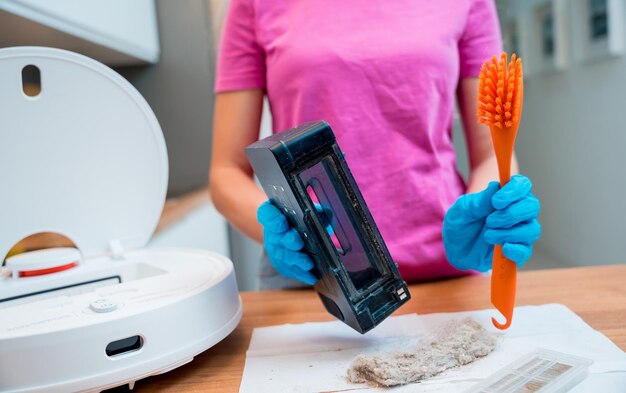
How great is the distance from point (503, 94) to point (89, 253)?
1.67ft

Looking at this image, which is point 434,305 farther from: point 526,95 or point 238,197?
point 526,95

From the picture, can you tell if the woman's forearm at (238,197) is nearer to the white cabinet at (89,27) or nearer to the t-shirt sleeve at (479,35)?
the white cabinet at (89,27)

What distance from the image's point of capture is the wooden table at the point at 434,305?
1.75 feet

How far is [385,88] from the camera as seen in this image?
813mm

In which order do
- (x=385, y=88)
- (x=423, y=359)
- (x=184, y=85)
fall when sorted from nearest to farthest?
(x=423, y=359)
(x=385, y=88)
(x=184, y=85)

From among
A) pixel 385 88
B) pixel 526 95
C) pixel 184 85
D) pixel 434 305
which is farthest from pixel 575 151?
pixel 434 305

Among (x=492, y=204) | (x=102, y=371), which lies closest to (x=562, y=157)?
(x=492, y=204)

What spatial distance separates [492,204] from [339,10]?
409 mm

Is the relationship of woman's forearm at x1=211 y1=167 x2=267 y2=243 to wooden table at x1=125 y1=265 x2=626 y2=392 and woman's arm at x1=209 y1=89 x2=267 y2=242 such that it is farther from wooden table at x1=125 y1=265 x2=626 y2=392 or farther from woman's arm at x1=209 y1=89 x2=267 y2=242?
wooden table at x1=125 y1=265 x2=626 y2=392

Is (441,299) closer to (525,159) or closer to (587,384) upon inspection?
(587,384)

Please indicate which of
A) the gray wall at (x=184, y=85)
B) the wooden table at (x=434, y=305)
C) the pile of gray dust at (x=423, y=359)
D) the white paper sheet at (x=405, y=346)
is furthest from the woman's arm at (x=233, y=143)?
the gray wall at (x=184, y=85)

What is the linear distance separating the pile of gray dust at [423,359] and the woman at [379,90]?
0.26 m

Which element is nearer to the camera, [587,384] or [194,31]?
[587,384]

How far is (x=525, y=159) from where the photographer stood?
2994 mm
